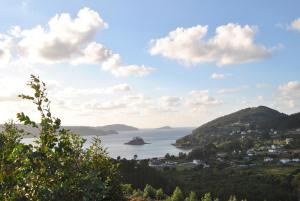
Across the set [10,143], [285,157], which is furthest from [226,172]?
[10,143]

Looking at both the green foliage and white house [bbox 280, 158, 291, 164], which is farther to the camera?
white house [bbox 280, 158, 291, 164]

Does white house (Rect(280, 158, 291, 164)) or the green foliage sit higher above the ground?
the green foliage

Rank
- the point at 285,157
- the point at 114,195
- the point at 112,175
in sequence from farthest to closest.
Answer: the point at 285,157, the point at 114,195, the point at 112,175

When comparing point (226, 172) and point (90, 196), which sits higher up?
point (90, 196)

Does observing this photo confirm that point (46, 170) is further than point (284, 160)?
No

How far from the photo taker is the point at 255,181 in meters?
118

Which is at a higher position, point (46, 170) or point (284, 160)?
point (46, 170)

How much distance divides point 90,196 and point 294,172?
133975 mm

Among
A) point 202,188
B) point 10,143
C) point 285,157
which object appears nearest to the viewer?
point 10,143

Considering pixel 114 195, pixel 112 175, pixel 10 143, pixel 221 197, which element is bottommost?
pixel 221 197

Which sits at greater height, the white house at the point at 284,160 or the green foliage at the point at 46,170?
the green foliage at the point at 46,170

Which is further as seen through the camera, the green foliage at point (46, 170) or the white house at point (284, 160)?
the white house at point (284, 160)

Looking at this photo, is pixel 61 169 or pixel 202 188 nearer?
pixel 61 169

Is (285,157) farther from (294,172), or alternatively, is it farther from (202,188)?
(202,188)
